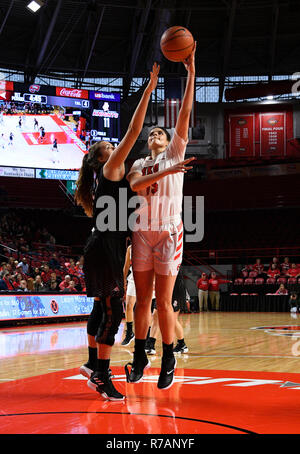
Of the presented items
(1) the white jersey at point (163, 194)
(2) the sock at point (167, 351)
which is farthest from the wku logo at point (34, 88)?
(2) the sock at point (167, 351)

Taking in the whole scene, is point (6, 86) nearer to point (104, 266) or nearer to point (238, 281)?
point (238, 281)

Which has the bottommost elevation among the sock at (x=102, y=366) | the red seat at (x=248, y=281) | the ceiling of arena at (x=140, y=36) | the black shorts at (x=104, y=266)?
the red seat at (x=248, y=281)

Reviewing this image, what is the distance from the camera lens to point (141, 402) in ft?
12.7

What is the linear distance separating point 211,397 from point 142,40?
73.7ft

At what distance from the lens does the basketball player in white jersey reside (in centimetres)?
409

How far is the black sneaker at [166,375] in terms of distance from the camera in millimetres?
3979

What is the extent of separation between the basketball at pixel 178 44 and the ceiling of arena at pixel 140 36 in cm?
1817

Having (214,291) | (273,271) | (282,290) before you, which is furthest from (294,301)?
(214,291)

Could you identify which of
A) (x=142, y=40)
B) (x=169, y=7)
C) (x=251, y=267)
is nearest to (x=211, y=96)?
(x=142, y=40)

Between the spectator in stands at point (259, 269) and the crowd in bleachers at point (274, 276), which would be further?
the spectator in stands at point (259, 269)

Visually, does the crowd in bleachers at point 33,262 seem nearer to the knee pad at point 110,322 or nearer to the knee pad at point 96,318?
the knee pad at point 96,318

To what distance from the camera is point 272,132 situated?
2817cm

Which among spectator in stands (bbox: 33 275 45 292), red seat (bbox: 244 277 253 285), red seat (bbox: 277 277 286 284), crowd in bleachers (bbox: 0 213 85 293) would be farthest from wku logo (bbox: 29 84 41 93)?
red seat (bbox: 277 277 286 284)
